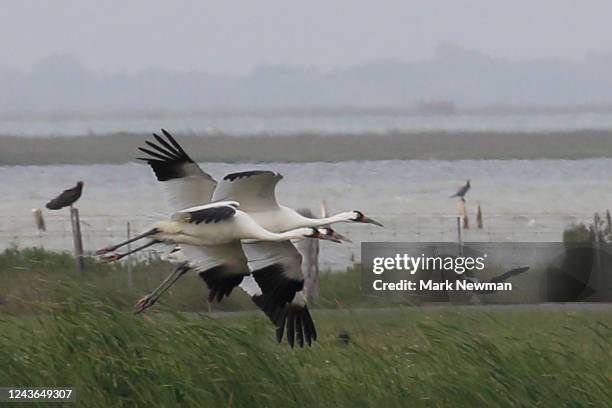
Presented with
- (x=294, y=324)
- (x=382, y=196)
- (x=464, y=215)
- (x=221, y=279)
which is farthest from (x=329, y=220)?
(x=382, y=196)

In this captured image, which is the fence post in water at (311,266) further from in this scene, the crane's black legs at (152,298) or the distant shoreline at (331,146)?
the distant shoreline at (331,146)

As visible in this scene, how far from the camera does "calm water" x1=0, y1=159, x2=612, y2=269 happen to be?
79.8 feet

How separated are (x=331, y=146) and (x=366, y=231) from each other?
1518cm

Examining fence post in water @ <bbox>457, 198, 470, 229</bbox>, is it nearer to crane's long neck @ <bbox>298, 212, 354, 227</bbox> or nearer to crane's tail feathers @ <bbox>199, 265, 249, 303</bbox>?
crane's long neck @ <bbox>298, 212, 354, 227</bbox>

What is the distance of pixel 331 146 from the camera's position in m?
39.9

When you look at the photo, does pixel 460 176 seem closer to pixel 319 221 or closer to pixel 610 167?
pixel 610 167

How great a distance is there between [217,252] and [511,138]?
2718cm

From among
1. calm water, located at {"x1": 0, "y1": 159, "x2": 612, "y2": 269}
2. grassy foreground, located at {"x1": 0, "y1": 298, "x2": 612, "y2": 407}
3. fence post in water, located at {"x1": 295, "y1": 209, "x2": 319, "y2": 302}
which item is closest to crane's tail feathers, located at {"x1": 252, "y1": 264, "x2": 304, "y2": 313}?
grassy foreground, located at {"x1": 0, "y1": 298, "x2": 612, "y2": 407}

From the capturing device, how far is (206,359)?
35.9 ft

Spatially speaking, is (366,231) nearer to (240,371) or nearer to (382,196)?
(382,196)

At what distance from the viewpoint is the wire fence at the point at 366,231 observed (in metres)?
23.1

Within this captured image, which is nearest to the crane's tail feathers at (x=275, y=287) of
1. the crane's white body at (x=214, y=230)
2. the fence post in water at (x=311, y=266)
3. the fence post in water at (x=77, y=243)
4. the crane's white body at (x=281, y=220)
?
the crane's white body at (x=214, y=230)

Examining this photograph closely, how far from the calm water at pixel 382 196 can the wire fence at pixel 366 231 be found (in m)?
0.02

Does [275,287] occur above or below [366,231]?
above
